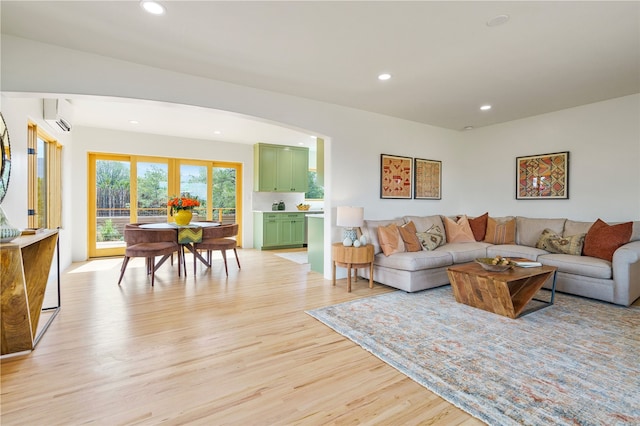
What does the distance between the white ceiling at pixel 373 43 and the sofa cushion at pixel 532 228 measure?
5.49ft

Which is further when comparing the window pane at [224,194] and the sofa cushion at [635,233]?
the window pane at [224,194]

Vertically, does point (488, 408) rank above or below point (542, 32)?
below

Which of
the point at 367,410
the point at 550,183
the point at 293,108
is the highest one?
the point at 293,108

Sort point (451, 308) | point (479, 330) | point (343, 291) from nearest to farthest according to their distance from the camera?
1. point (479, 330)
2. point (451, 308)
3. point (343, 291)

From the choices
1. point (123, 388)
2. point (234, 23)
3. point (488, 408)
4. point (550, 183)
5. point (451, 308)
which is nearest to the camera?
point (488, 408)

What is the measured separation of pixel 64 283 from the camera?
4.09m

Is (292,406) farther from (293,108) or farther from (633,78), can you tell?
(633,78)

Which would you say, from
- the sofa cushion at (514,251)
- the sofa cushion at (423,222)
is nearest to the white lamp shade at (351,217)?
the sofa cushion at (423,222)

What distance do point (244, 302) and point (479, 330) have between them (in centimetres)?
230

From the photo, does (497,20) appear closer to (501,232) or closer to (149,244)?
(501,232)

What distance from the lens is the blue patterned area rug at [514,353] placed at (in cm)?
168

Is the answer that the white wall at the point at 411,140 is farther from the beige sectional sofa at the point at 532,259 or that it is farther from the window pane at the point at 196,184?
the window pane at the point at 196,184

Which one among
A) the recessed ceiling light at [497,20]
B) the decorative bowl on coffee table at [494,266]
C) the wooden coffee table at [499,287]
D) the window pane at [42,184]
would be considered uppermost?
the recessed ceiling light at [497,20]

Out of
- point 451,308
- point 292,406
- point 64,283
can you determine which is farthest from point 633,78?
point 64,283
